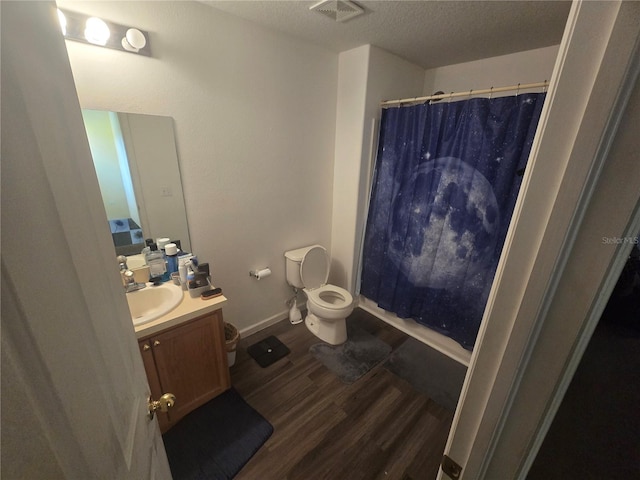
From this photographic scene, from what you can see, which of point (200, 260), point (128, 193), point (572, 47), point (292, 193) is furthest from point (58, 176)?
point (292, 193)

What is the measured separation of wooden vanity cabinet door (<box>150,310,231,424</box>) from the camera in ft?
4.45

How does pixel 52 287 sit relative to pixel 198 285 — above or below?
above

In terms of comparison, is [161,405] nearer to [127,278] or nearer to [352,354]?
[127,278]

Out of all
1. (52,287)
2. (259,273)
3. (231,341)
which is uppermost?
(52,287)

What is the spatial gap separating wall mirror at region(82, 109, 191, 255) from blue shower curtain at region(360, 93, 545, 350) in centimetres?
168

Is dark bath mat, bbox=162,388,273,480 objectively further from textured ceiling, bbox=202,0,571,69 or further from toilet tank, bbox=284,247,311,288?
textured ceiling, bbox=202,0,571,69

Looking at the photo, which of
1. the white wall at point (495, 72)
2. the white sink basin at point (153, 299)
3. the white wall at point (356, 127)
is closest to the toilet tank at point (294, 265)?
the white wall at point (356, 127)

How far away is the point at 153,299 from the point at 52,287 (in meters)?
1.36

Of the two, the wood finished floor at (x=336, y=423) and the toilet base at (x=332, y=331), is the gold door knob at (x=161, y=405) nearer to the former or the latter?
the wood finished floor at (x=336, y=423)

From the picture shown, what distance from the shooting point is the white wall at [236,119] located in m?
1.38

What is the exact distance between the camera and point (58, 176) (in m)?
0.40

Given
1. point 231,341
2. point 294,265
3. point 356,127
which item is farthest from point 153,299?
point 356,127

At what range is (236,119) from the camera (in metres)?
1.79

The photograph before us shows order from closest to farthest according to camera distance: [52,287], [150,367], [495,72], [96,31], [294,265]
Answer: [52,287] → [96,31] → [150,367] → [495,72] → [294,265]
